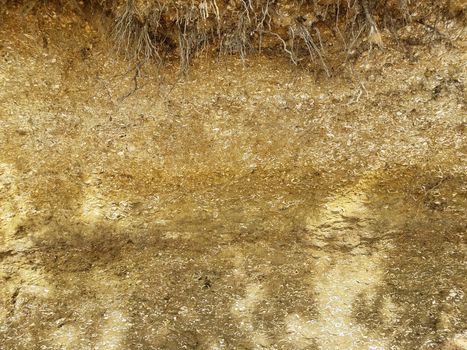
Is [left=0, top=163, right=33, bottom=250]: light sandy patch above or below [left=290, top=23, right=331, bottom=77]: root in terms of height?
below

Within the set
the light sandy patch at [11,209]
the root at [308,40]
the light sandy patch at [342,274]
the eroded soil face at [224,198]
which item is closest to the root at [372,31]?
the eroded soil face at [224,198]

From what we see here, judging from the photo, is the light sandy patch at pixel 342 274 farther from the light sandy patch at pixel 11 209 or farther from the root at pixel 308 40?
the light sandy patch at pixel 11 209

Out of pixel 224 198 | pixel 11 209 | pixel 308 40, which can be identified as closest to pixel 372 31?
pixel 308 40

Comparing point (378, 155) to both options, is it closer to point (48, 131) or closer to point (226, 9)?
point (226, 9)

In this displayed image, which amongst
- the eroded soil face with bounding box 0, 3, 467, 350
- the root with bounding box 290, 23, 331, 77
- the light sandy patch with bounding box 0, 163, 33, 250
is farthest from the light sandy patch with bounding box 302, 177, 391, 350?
the light sandy patch with bounding box 0, 163, 33, 250

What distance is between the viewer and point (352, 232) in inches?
128

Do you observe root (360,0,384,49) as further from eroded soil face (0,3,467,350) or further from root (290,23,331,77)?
root (290,23,331,77)

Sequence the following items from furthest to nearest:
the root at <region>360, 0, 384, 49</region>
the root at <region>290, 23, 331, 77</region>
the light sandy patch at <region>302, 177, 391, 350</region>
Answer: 1. the root at <region>290, 23, 331, 77</region>
2. the root at <region>360, 0, 384, 49</region>
3. the light sandy patch at <region>302, 177, 391, 350</region>

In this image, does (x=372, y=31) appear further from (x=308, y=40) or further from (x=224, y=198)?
(x=224, y=198)

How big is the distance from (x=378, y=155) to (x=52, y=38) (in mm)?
2572

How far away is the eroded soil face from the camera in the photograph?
2920 millimetres

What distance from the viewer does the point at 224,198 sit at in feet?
11.3

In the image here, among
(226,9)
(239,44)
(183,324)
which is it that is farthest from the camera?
(239,44)

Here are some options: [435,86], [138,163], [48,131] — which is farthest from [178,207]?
[435,86]
